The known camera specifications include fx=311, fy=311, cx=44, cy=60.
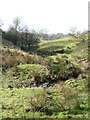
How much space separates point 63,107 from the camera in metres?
12.6

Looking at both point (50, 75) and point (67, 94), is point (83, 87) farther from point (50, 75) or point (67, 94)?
point (50, 75)

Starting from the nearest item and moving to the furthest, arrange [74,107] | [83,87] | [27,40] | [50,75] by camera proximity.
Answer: [74,107] → [83,87] → [50,75] → [27,40]

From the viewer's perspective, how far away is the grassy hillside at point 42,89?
40.5 feet

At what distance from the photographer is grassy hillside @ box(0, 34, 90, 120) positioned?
12359 mm

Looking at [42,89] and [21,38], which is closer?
[42,89]

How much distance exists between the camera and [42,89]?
15.8 m

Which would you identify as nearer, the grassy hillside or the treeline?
the grassy hillside

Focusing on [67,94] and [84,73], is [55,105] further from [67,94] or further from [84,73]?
[84,73]

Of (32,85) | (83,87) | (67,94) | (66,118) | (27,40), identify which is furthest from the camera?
(27,40)

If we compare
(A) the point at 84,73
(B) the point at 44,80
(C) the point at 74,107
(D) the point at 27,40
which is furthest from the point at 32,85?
(D) the point at 27,40

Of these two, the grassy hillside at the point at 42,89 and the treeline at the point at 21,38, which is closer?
the grassy hillside at the point at 42,89

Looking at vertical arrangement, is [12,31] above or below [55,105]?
above

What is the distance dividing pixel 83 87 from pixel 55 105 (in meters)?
3.69

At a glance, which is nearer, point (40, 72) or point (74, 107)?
point (74, 107)
